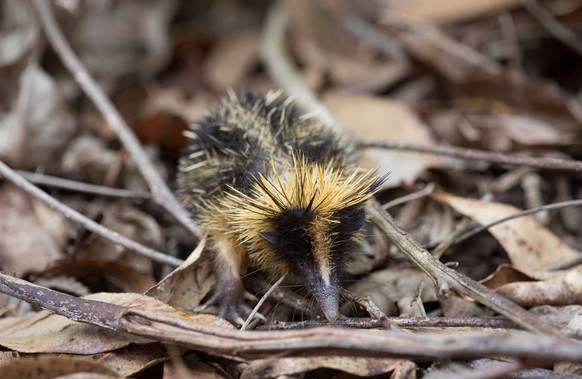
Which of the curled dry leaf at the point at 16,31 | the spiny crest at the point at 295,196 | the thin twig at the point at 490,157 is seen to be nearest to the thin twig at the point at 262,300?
the spiny crest at the point at 295,196

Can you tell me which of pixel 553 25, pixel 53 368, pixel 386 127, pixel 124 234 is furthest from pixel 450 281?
pixel 553 25

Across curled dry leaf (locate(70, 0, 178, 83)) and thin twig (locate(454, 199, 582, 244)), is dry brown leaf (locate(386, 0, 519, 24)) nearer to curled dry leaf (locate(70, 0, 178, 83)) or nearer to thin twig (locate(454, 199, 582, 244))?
curled dry leaf (locate(70, 0, 178, 83))

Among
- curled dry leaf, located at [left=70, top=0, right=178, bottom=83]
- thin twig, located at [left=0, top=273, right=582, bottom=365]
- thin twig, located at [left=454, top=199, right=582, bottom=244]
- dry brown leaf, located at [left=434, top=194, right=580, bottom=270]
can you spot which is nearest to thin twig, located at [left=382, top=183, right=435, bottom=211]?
dry brown leaf, located at [left=434, top=194, right=580, bottom=270]

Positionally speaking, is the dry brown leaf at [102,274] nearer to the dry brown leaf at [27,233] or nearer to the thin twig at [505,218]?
the dry brown leaf at [27,233]

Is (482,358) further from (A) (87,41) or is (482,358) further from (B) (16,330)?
(A) (87,41)

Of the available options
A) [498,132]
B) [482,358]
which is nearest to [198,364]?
[482,358]

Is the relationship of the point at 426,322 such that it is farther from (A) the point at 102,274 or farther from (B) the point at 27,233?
(B) the point at 27,233
